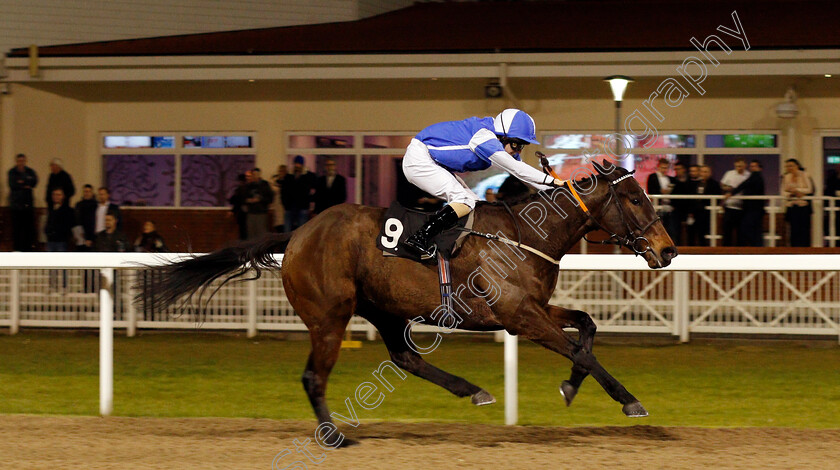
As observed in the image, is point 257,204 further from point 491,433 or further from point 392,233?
point 491,433

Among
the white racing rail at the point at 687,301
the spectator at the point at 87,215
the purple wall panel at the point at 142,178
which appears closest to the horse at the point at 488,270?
the white racing rail at the point at 687,301

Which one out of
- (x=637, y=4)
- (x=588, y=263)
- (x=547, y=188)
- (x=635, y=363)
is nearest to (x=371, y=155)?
(x=637, y=4)

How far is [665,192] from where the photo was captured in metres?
10.3

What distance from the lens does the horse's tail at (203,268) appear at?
5.53 metres

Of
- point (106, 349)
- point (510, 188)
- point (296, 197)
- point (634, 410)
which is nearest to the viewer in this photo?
point (634, 410)

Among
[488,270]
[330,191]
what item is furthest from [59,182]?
[488,270]

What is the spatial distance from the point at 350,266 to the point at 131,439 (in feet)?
4.43

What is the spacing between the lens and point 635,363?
8.21 m

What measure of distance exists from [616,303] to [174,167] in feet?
23.3

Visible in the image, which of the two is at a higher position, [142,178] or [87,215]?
[142,178]

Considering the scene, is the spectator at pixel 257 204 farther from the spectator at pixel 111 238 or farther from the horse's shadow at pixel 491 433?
the horse's shadow at pixel 491 433

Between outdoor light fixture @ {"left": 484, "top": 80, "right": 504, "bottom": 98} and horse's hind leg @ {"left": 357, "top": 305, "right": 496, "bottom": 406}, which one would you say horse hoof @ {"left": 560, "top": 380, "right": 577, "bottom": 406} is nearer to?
horse's hind leg @ {"left": 357, "top": 305, "right": 496, "bottom": 406}

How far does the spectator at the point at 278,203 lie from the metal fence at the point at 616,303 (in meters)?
1.96

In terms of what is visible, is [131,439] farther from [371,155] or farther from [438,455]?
[371,155]
